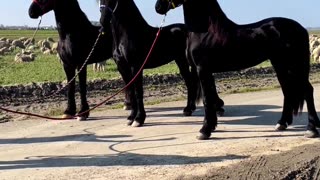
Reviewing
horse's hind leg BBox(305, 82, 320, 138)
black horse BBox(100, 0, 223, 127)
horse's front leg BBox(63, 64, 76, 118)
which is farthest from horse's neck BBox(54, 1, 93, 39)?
horse's hind leg BBox(305, 82, 320, 138)

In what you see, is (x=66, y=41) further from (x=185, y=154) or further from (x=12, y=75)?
(x=12, y=75)

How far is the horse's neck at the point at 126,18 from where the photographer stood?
34.9ft

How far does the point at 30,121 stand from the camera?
11.8 meters

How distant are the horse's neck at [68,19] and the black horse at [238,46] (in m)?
2.63

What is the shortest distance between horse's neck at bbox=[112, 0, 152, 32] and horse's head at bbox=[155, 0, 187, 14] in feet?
3.57

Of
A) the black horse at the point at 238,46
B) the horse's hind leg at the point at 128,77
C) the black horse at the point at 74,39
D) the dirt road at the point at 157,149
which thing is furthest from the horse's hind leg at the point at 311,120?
the black horse at the point at 74,39

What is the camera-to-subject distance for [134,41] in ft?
34.8

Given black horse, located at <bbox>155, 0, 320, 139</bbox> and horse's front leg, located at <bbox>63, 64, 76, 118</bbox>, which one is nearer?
black horse, located at <bbox>155, 0, 320, 139</bbox>

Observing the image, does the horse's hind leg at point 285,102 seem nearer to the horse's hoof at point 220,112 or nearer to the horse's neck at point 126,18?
the horse's hoof at point 220,112

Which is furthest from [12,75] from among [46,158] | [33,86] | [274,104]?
[46,158]

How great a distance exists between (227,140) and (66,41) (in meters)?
4.33

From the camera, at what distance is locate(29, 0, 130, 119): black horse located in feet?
37.7

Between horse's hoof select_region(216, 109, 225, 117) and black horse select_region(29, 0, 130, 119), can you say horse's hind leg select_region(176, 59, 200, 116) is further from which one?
black horse select_region(29, 0, 130, 119)

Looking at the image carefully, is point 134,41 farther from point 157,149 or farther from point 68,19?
point 157,149
